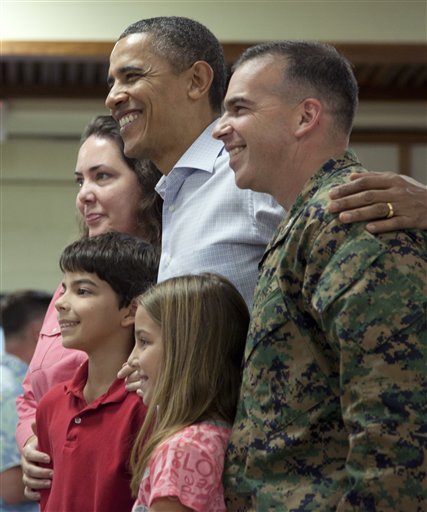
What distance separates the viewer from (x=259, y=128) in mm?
1795

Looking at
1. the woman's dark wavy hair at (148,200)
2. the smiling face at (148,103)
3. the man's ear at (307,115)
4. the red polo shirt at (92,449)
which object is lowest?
the red polo shirt at (92,449)

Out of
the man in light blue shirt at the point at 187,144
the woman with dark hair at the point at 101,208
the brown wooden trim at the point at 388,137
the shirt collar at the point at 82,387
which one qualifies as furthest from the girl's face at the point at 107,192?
the brown wooden trim at the point at 388,137

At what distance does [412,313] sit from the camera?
1488 millimetres

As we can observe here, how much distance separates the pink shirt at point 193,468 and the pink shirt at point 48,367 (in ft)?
2.21

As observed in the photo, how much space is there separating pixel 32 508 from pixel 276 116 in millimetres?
1901

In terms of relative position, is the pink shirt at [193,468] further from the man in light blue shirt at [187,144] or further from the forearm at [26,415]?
the forearm at [26,415]

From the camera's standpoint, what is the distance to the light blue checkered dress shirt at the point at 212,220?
6.72 ft

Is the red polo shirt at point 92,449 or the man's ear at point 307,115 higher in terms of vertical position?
the man's ear at point 307,115

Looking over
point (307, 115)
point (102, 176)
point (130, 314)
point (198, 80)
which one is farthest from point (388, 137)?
point (307, 115)

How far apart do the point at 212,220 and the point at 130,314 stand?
1.11 feet

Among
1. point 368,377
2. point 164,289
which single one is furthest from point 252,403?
point 164,289

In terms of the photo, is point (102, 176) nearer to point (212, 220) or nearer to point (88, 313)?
point (88, 313)

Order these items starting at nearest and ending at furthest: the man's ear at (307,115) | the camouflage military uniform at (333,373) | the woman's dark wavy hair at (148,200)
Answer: the camouflage military uniform at (333,373)
the man's ear at (307,115)
the woman's dark wavy hair at (148,200)

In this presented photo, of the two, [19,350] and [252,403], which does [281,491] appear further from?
[19,350]
